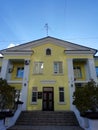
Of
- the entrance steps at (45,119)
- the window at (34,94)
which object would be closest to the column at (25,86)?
the window at (34,94)

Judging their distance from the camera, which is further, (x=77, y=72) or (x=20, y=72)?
(x=20, y=72)

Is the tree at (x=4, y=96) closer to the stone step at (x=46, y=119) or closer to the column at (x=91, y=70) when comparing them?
the stone step at (x=46, y=119)

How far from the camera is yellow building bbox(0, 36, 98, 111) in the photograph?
49.6 ft

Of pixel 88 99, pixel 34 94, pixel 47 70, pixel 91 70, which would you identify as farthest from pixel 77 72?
pixel 88 99

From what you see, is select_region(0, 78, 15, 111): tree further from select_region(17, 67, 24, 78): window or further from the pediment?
the pediment

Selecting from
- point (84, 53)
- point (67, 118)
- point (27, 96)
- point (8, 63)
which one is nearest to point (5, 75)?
point (8, 63)

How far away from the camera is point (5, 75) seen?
16016 millimetres

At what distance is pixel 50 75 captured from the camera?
53.1 ft

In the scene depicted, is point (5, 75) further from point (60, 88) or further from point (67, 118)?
point (67, 118)

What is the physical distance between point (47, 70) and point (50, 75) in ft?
2.54

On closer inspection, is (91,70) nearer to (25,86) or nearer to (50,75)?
(50,75)

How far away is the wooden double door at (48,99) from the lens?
15.0m

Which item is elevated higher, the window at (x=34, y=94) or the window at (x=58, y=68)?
the window at (x=58, y=68)

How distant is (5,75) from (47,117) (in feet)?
25.3
